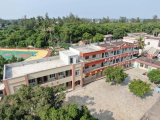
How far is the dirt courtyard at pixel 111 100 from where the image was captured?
741 inches

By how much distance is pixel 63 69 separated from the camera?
22.7 metres

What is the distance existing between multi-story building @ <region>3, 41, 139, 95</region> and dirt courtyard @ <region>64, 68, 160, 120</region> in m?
2.47

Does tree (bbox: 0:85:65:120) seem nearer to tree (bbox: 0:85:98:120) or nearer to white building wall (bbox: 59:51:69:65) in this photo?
tree (bbox: 0:85:98:120)

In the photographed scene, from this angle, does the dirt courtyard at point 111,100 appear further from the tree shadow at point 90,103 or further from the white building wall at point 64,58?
the white building wall at point 64,58

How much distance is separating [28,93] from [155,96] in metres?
22.1

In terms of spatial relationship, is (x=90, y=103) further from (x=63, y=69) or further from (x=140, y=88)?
(x=140, y=88)

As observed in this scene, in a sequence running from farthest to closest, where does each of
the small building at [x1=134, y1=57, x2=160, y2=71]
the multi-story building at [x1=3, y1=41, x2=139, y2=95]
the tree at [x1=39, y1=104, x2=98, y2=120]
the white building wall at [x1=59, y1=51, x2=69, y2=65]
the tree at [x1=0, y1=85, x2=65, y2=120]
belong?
the small building at [x1=134, y1=57, x2=160, y2=71], the white building wall at [x1=59, y1=51, x2=69, y2=65], the multi-story building at [x1=3, y1=41, x2=139, y2=95], the tree at [x1=0, y1=85, x2=65, y2=120], the tree at [x1=39, y1=104, x2=98, y2=120]

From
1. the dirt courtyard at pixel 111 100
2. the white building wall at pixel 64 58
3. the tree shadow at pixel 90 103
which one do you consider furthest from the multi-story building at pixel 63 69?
the tree shadow at pixel 90 103

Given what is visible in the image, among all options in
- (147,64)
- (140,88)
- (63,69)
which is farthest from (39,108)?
(147,64)

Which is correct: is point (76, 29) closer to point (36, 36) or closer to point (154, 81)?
point (36, 36)

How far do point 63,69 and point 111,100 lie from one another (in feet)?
33.5

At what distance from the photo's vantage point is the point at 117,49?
31031mm

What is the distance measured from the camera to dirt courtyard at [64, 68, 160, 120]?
1883 cm

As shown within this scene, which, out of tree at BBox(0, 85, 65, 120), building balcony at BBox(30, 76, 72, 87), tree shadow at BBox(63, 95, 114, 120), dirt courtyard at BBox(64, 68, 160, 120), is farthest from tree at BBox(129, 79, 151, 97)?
tree at BBox(0, 85, 65, 120)
